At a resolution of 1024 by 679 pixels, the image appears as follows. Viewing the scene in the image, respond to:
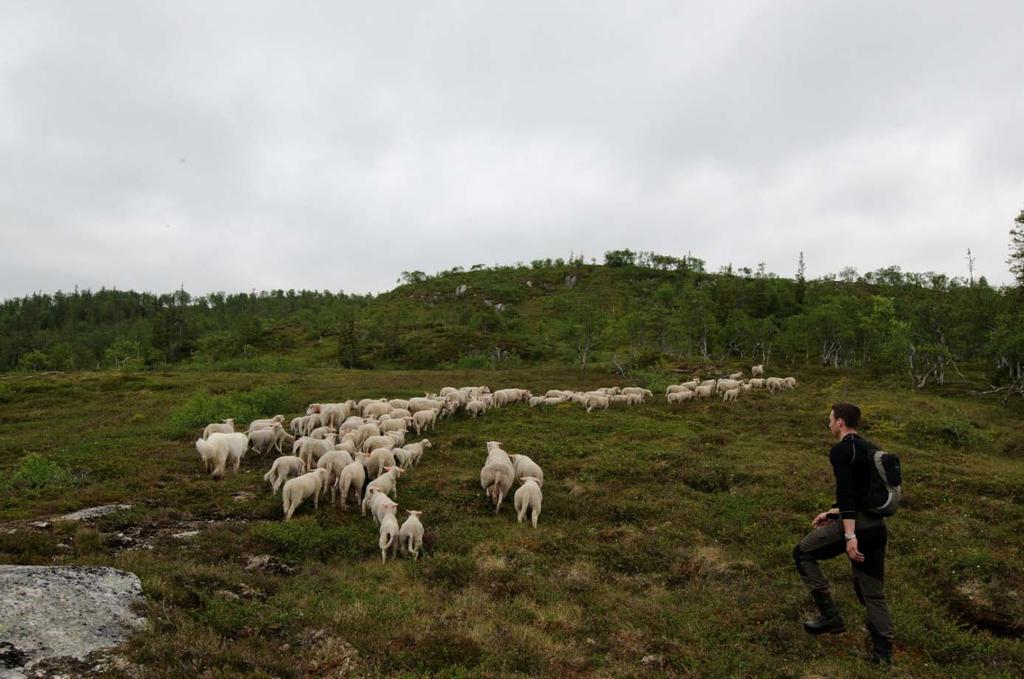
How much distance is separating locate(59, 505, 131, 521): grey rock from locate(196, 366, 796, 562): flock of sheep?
3605mm

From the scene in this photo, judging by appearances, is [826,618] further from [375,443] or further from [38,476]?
[38,476]

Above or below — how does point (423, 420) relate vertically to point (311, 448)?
below

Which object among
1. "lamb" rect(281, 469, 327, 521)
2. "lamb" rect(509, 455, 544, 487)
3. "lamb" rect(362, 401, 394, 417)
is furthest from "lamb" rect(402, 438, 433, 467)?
"lamb" rect(362, 401, 394, 417)

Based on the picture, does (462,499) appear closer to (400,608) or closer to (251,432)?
(400,608)

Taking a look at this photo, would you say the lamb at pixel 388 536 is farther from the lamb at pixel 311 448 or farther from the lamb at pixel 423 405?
the lamb at pixel 423 405

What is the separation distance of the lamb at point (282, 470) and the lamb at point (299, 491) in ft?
4.99

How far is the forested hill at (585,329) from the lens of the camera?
49594 mm

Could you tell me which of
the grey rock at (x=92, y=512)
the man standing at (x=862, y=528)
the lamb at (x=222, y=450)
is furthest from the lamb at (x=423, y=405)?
the man standing at (x=862, y=528)

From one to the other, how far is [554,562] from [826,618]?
5330 mm

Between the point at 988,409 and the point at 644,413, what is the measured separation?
24711 mm

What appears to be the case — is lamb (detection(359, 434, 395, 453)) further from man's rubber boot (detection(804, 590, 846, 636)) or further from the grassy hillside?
man's rubber boot (detection(804, 590, 846, 636))

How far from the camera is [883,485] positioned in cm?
762

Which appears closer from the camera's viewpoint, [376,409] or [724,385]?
[376,409]

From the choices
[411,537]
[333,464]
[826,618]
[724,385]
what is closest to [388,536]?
[411,537]
